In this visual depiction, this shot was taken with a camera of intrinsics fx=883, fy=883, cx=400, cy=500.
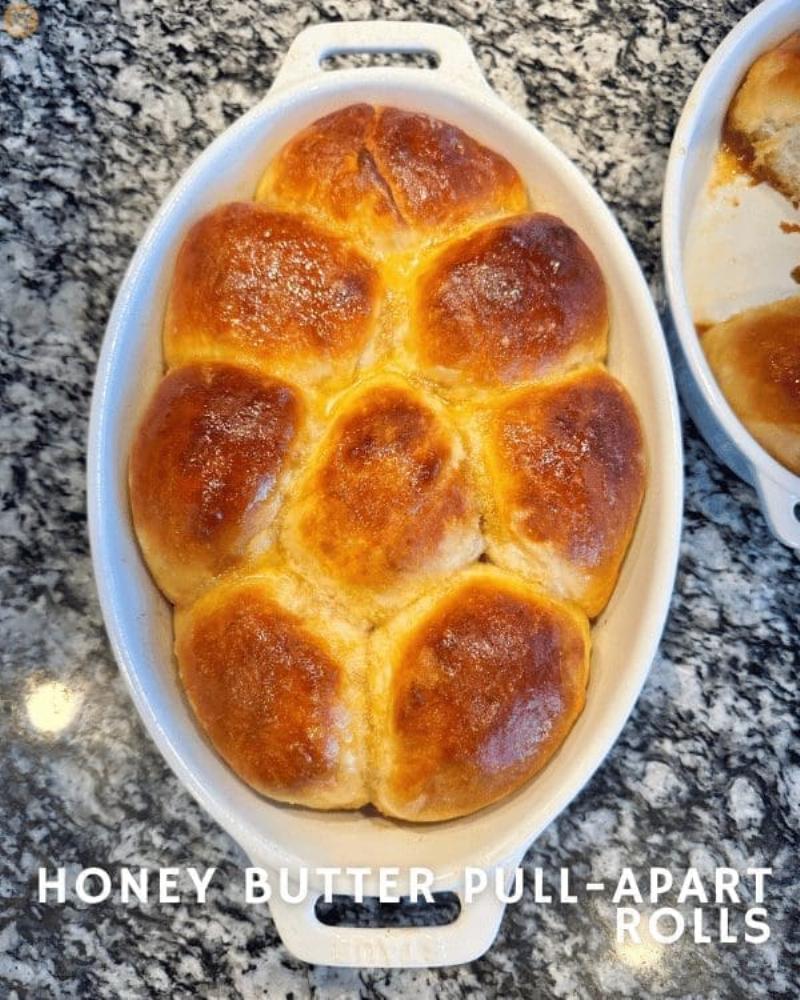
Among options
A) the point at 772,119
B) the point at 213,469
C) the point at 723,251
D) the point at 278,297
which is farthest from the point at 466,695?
the point at 772,119

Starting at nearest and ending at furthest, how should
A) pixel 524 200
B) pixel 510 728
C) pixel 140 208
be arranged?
1. pixel 510 728
2. pixel 524 200
3. pixel 140 208

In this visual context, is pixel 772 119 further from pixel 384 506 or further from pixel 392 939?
pixel 392 939

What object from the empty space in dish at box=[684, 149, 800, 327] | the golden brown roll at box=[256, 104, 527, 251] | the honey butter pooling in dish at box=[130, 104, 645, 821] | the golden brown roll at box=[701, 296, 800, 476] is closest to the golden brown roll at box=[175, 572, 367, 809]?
the honey butter pooling in dish at box=[130, 104, 645, 821]

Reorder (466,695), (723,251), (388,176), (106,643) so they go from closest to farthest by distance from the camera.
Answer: (466,695)
(388,176)
(106,643)
(723,251)

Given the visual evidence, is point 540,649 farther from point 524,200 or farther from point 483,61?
point 483,61

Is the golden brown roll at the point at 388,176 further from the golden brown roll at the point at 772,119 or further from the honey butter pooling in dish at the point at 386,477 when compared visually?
the golden brown roll at the point at 772,119

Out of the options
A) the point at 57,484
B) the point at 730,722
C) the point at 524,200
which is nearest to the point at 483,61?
the point at 524,200
